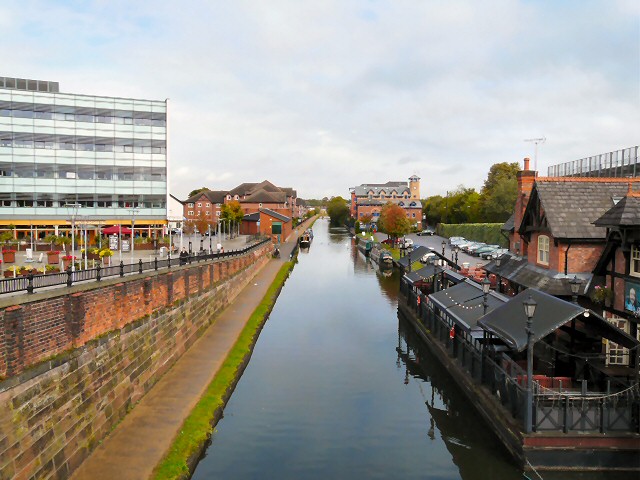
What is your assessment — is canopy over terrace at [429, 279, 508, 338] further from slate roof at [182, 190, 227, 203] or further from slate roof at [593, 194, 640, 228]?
slate roof at [182, 190, 227, 203]

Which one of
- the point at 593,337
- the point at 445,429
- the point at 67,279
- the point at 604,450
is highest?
the point at 67,279

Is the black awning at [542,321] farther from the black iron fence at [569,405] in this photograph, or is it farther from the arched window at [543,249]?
the arched window at [543,249]

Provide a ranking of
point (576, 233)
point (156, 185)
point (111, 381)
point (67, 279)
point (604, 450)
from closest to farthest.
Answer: point (604, 450) < point (67, 279) < point (111, 381) < point (576, 233) < point (156, 185)

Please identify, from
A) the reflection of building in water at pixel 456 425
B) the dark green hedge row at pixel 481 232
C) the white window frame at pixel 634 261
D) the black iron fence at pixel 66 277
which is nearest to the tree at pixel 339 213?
the dark green hedge row at pixel 481 232

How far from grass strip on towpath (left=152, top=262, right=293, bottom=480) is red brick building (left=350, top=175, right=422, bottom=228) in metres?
114

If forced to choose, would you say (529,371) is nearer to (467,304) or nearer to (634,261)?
(634,261)

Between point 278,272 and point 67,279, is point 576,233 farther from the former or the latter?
point 278,272

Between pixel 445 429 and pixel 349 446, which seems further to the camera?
pixel 445 429

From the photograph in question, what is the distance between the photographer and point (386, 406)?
17.8m

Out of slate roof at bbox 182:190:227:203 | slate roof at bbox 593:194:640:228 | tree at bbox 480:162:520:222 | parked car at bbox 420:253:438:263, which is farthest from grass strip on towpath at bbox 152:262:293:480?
slate roof at bbox 182:190:227:203

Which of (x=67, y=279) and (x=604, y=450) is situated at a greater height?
(x=67, y=279)

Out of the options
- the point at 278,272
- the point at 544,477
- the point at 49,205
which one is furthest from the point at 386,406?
the point at 49,205

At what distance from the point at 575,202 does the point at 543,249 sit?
88.6 inches

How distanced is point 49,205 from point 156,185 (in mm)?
9050
